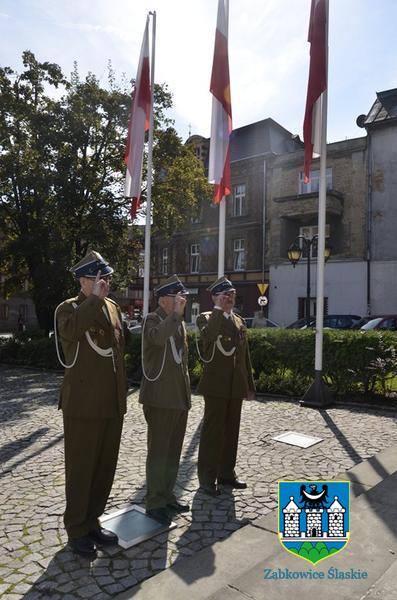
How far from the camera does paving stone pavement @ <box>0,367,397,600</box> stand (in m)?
3.21

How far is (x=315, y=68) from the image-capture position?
870 cm

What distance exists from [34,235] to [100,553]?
45.9ft

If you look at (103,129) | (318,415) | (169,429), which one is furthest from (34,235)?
(169,429)

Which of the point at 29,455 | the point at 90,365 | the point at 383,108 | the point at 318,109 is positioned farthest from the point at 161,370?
the point at 383,108

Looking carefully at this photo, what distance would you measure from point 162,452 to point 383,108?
2754 centimetres

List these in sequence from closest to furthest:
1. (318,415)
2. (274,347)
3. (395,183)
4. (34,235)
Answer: (318,415)
(274,347)
(34,235)
(395,183)

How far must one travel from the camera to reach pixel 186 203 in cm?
1861

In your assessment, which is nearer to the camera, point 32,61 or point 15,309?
point 32,61

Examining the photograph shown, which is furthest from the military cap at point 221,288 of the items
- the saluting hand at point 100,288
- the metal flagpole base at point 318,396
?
the metal flagpole base at point 318,396

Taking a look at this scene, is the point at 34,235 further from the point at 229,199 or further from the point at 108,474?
the point at 229,199

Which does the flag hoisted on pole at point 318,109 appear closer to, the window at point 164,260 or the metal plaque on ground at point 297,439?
the metal plaque on ground at point 297,439

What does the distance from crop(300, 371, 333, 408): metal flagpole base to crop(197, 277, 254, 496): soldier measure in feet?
13.7

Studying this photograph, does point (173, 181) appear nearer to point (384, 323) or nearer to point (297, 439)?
point (384, 323)

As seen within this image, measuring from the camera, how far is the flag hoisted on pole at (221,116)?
8305 millimetres
